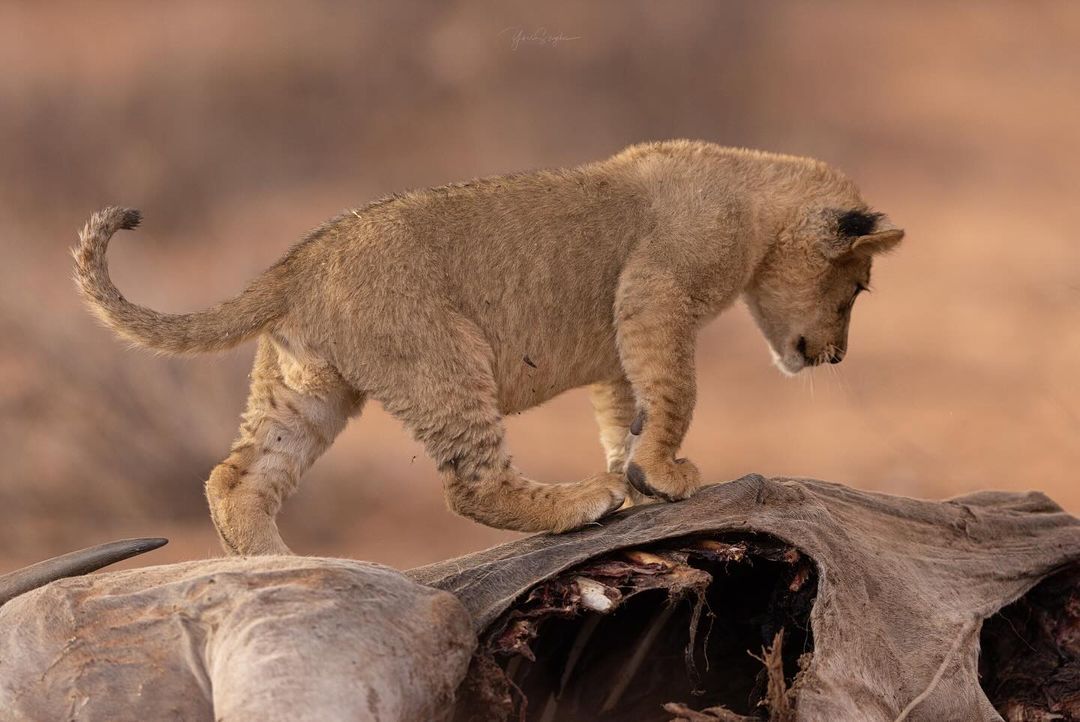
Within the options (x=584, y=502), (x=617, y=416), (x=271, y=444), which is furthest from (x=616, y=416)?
(x=271, y=444)

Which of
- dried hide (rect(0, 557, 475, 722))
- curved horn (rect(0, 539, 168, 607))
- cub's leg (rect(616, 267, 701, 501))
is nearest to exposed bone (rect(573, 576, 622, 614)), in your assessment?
dried hide (rect(0, 557, 475, 722))

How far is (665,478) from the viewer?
415 cm

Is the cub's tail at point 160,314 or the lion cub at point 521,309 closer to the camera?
the lion cub at point 521,309

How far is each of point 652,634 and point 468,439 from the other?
3.05ft

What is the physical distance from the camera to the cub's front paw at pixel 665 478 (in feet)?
13.5

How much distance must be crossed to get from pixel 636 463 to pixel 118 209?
199 centimetres

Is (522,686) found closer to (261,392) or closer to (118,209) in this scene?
(261,392)

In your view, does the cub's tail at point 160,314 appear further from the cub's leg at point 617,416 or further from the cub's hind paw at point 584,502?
the cub's leg at point 617,416

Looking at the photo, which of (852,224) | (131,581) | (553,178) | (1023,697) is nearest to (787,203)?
(852,224)

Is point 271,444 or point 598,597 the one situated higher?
point 271,444

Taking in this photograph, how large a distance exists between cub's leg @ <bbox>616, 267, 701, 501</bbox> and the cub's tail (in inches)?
48.5

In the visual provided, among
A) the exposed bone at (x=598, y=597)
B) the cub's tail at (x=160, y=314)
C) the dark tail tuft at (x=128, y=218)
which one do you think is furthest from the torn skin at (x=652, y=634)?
the dark tail tuft at (x=128, y=218)

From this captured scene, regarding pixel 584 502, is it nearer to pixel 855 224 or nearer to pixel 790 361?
pixel 790 361

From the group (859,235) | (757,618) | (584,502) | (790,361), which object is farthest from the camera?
(790,361)
